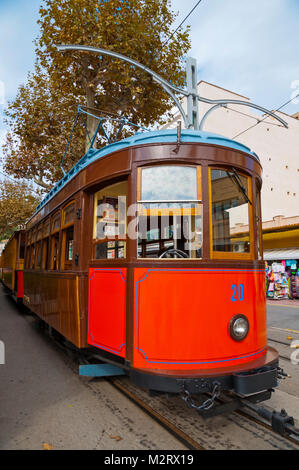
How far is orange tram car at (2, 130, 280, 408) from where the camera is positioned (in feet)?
10.2

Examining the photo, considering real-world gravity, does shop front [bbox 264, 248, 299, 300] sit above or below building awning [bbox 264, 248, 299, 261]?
below

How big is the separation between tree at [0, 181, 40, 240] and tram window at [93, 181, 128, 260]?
21964mm

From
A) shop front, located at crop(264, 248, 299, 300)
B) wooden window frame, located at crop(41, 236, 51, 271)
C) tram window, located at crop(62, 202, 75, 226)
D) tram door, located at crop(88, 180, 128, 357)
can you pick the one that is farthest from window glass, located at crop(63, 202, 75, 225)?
shop front, located at crop(264, 248, 299, 300)

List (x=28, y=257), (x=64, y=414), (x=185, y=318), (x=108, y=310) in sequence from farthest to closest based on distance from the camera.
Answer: (x=28, y=257)
(x=108, y=310)
(x=64, y=414)
(x=185, y=318)

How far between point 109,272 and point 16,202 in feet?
76.6

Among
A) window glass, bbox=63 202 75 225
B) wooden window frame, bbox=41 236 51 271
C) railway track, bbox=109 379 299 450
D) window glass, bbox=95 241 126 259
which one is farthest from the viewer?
wooden window frame, bbox=41 236 51 271

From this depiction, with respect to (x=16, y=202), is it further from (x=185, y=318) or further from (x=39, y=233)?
(x=185, y=318)

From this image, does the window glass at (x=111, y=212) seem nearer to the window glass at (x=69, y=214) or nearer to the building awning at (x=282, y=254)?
the window glass at (x=69, y=214)

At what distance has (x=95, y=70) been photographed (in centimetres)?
1168

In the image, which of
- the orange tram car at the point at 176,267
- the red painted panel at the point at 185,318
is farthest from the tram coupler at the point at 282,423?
the red painted panel at the point at 185,318

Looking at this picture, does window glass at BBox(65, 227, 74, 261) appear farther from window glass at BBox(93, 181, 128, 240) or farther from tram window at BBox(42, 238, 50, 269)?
tram window at BBox(42, 238, 50, 269)

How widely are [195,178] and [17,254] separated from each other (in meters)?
10.4

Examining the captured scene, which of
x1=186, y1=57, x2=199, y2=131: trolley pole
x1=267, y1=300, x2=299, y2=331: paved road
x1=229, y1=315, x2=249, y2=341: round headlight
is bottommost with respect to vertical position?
x1=267, y1=300, x2=299, y2=331: paved road

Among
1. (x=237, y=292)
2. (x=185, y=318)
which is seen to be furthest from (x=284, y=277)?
(x=185, y=318)
